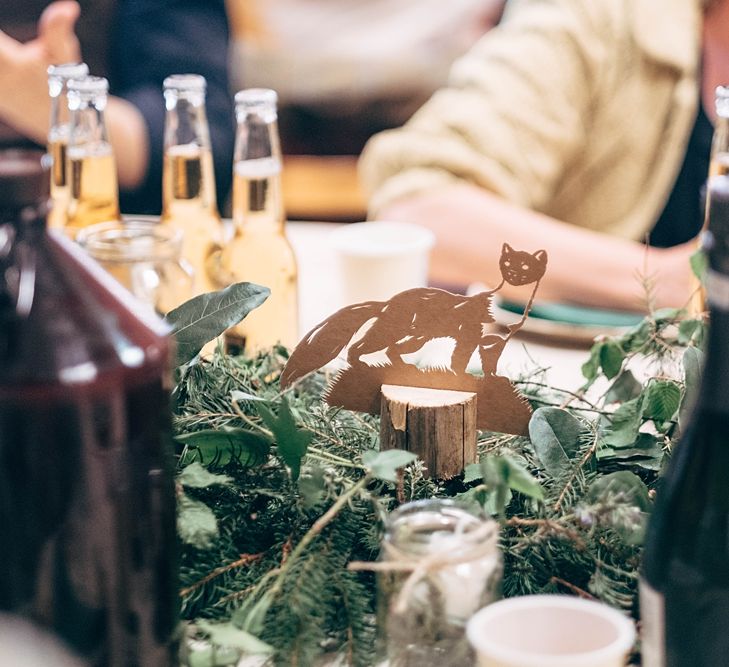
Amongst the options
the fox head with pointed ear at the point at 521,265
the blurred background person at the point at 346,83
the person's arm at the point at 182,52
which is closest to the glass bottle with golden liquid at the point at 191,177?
the fox head with pointed ear at the point at 521,265

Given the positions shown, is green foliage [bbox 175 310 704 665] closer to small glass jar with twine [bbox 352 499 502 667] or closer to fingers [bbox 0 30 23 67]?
small glass jar with twine [bbox 352 499 502 667]

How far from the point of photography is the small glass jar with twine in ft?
1.39

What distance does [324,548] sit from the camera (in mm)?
507

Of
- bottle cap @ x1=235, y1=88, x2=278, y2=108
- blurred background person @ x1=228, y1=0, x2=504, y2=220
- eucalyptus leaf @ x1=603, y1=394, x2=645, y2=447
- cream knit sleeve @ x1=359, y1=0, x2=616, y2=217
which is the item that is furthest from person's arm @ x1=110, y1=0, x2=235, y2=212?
eucalyptus leaf @ x1=603, y1=394, x2=645, y2=447

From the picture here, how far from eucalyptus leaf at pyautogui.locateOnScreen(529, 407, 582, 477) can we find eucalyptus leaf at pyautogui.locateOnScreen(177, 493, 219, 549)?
0.64ft

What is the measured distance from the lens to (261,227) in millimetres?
1021

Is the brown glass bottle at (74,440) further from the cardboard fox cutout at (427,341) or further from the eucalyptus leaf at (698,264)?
the eucalyptus leaf at (698,264)

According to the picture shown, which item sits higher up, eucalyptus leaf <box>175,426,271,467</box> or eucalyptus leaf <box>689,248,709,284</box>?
eucalyptus leaf <box>689,248,709,284</box>

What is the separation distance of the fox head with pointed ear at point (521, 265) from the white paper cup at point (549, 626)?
24cm

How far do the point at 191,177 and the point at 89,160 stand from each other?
0.36 feet

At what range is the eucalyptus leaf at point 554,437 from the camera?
0.57 metres

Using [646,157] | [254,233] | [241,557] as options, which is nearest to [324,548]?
[241,557]

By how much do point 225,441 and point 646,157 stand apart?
1629 millimetres

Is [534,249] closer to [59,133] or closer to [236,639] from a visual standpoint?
[59,133]
